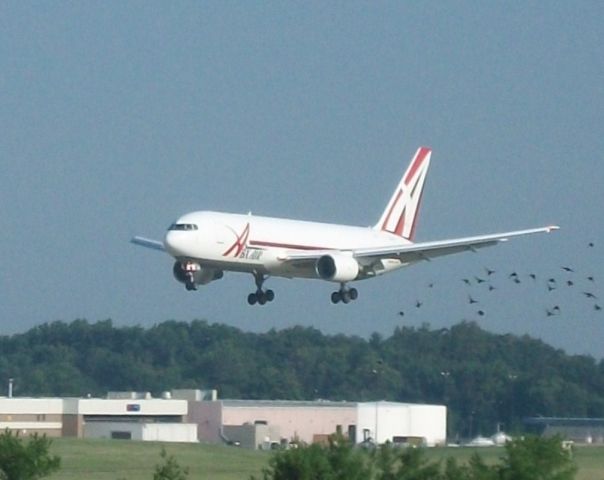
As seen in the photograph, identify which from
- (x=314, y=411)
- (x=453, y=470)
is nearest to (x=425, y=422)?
(x=314, y=411)

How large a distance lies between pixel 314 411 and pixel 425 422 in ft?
25.1

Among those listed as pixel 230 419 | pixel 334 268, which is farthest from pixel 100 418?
pixel 334 268

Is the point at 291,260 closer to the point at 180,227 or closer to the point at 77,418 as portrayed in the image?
the point at 180,227

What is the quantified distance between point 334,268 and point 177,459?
21.7 meters

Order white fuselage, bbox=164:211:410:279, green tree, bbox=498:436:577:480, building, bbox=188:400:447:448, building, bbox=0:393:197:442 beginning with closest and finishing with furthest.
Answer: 1. green tree, bbox=498:436:577:480
2. white fuselage, bbox=164:211:410:279
3. building, bbox=0:393:197:442
4. building, bbox=188:400:447:448

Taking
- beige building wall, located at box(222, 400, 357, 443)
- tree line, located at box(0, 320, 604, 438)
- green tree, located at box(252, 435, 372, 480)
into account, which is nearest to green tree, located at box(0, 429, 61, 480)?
green tree, located at box(252, 435, 372, 480)

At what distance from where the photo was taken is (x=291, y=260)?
7488cm

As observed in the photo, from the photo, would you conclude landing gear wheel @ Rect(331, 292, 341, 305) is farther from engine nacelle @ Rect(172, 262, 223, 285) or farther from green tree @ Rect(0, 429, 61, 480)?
green tree @ Rect(0, 429, 61, 480)

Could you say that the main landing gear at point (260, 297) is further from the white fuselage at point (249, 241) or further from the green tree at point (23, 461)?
the green tree at point (23, 461)

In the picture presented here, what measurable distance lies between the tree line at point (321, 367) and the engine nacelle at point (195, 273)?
61424 millimetres

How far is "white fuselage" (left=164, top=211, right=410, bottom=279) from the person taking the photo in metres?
71.7

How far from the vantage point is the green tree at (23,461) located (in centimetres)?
6341

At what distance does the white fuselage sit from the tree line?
57.3 m

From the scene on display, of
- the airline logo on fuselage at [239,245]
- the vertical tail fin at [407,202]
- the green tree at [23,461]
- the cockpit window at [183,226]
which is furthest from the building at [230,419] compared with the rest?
the green tree at [23,461]
